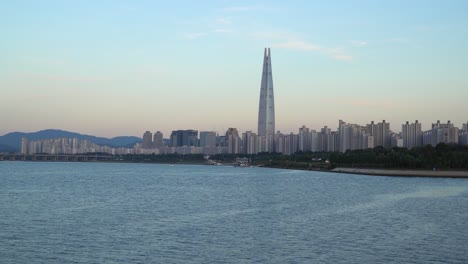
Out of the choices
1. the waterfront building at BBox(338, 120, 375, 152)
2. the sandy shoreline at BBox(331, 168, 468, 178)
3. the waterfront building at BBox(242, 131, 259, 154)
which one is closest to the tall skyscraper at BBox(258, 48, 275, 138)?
the waterfront building at BBox(242, 131, 259, 154)

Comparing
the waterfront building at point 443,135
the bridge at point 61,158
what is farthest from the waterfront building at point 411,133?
the bridge at point 61,158

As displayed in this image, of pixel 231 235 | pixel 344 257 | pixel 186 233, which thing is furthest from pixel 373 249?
pixel 186 233

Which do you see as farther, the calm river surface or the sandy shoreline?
the sandy shoreline

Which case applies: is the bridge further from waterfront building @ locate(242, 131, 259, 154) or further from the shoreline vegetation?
the shoreline vegetation

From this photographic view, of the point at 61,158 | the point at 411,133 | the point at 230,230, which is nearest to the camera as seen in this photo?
the point at 230,230

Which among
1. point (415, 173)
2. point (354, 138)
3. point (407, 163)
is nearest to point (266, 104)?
point (354, 138)

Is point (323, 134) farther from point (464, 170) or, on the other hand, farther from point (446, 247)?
point (446, 247)

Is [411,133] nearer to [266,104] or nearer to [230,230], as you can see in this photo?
[266,104]

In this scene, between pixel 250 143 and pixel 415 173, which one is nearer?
pixel 415 173
